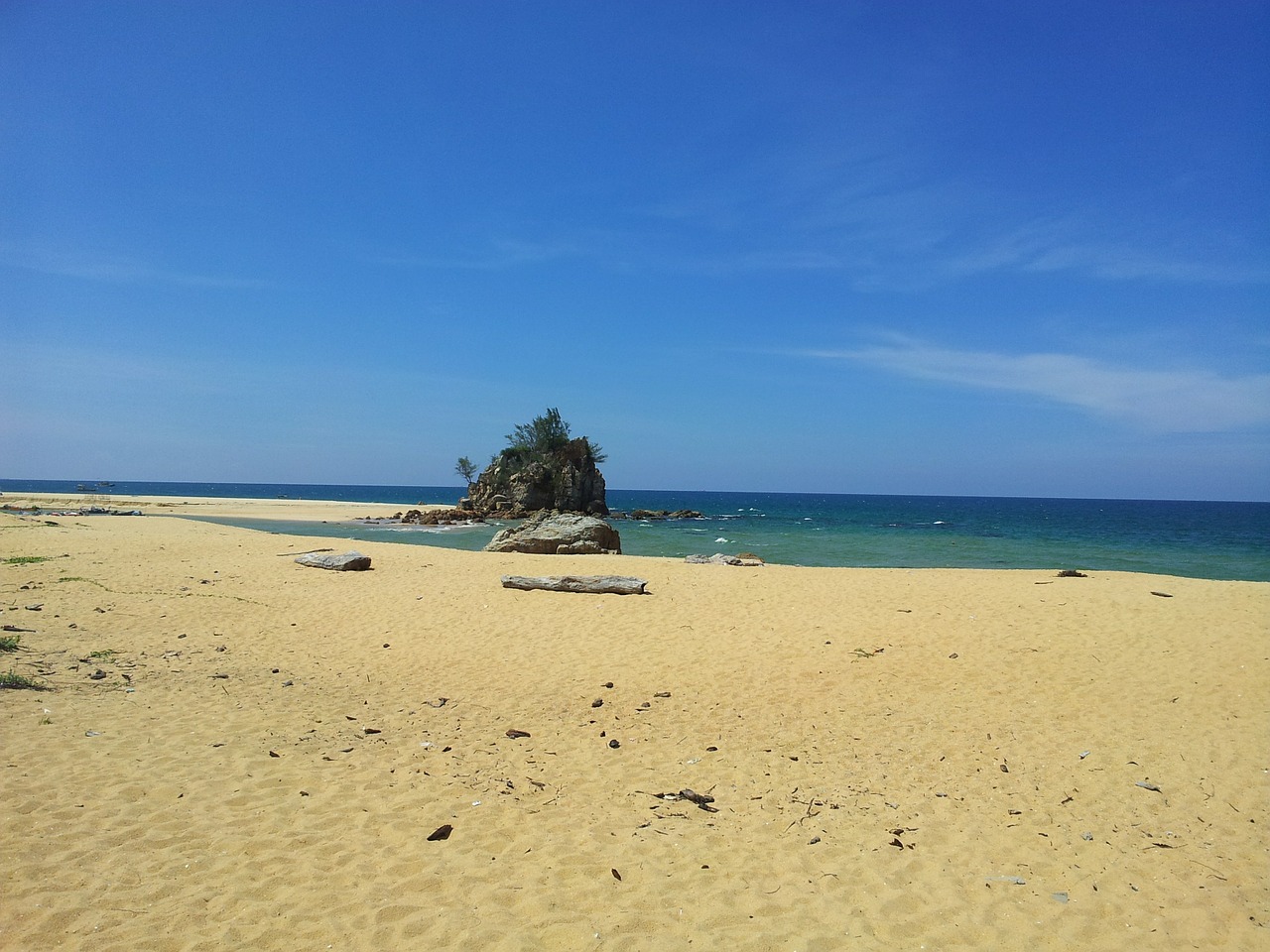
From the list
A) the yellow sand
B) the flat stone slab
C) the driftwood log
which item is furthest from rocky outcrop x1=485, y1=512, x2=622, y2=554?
the yellow sand

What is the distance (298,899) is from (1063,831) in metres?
6.10

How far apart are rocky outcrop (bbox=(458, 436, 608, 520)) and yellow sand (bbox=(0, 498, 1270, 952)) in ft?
162

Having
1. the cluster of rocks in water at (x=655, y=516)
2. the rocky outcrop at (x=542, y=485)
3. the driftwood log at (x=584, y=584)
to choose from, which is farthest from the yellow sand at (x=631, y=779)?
the cluster of rocks in water at (x=655, y=516)

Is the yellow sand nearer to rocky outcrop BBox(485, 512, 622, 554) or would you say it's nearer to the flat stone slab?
the flat stone slab

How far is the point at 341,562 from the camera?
1873 centimetres

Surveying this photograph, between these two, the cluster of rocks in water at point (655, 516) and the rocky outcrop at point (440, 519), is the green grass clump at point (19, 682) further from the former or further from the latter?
the cluster of rocks in water at point (655, 516)

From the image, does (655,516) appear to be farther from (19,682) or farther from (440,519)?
(19,682)

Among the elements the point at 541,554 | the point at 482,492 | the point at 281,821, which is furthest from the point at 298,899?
the point at 482,492

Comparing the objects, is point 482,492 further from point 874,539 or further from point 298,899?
point 298,899

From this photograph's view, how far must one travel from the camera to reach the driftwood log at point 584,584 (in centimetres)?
1534

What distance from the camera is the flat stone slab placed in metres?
18.7

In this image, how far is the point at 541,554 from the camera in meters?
24.7

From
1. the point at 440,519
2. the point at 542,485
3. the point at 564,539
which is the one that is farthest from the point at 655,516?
the point at 564,539

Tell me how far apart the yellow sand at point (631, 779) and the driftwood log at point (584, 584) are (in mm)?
2534
